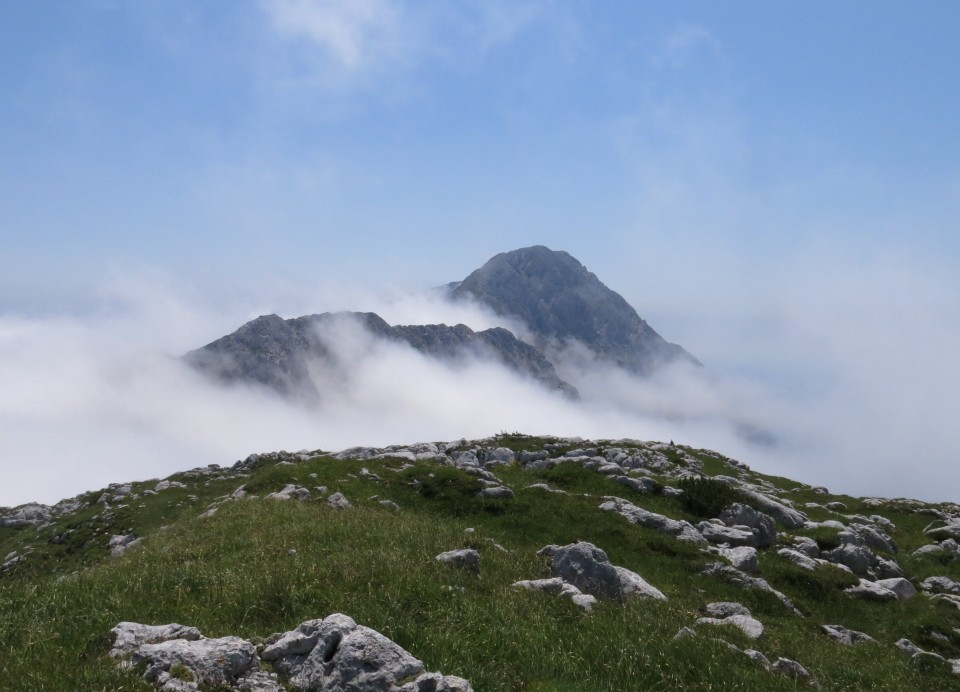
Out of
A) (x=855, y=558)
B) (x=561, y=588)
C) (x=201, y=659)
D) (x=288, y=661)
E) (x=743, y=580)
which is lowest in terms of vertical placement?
(x=855, y=558)

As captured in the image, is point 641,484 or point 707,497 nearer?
point 707,497

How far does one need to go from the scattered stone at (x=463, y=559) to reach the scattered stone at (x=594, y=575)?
256cm

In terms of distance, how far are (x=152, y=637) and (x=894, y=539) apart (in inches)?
1575

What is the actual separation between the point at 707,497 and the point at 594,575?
19.7 metres

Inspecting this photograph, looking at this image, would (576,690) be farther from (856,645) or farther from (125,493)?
(125,493)

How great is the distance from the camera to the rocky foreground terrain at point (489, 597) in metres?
8.67

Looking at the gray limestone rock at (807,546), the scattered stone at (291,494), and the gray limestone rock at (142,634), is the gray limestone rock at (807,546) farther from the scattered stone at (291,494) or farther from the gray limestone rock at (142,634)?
the gray limestone rock at (142,634)

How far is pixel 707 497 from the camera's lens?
32469mm

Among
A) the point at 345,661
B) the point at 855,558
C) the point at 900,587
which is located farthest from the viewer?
the point at 855,558

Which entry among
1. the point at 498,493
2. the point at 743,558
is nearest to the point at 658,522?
the point at 743,558

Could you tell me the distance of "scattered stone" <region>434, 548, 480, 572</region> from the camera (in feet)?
48.3

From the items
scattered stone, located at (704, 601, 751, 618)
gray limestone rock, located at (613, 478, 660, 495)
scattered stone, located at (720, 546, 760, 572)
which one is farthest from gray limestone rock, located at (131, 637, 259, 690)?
gray limestone rock, located at (613, 478, 660, 495)

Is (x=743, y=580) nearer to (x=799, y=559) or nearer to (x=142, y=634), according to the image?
(x=799, y=559)

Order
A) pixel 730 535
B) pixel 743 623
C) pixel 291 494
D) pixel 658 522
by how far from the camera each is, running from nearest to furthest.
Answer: pixel 743 623 < pixel 658 522 < pixel 730 535 < pixel 291 494
